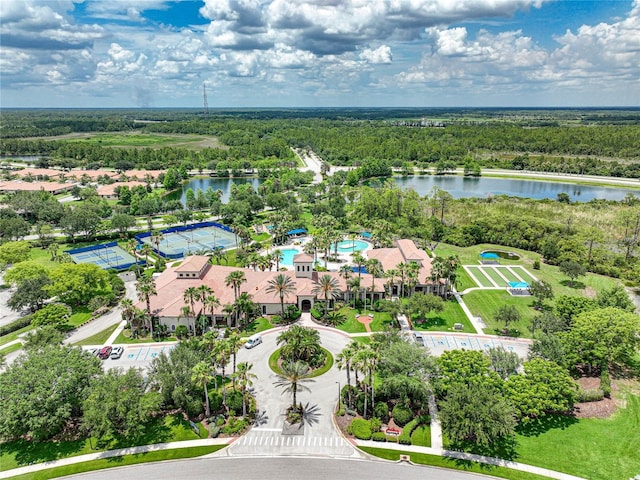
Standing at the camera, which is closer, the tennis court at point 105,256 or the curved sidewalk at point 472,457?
the curved sidewalk at point 472,457

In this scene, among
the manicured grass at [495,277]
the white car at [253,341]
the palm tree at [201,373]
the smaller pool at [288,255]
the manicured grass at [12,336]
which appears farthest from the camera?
the smaller pool at [288,255]

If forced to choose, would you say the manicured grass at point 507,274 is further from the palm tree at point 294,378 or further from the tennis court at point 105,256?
the tennis court at point 105,256

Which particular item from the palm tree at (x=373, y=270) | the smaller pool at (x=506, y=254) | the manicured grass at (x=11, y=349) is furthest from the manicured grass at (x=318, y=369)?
the smaller pool at (x=506, y=254)

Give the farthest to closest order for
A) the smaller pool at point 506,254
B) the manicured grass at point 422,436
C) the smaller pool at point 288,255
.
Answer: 1. the smaller pool at point 506,254
2. the smaller pool at point 288,255
3. the manicured grass at point 422,436

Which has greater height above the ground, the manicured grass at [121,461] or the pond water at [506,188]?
the pond water at [506,188]

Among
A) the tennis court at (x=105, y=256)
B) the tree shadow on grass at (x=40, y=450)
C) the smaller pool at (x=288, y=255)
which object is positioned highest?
the tennis court at (x=105, y=256)

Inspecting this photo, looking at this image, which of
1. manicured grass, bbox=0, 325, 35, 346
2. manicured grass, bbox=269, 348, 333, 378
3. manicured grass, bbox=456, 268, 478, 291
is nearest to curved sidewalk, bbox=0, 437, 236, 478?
manicured grass, bbox=269, 348, 333, 378

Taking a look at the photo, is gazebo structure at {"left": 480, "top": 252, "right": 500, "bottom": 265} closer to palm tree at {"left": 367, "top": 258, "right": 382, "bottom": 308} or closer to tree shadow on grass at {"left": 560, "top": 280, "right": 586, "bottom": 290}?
tree shadow on grass at {"left": 560, "top": 280, "right": 586, "bottom": 290}

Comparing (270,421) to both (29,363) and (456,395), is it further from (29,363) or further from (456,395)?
(29,363)
